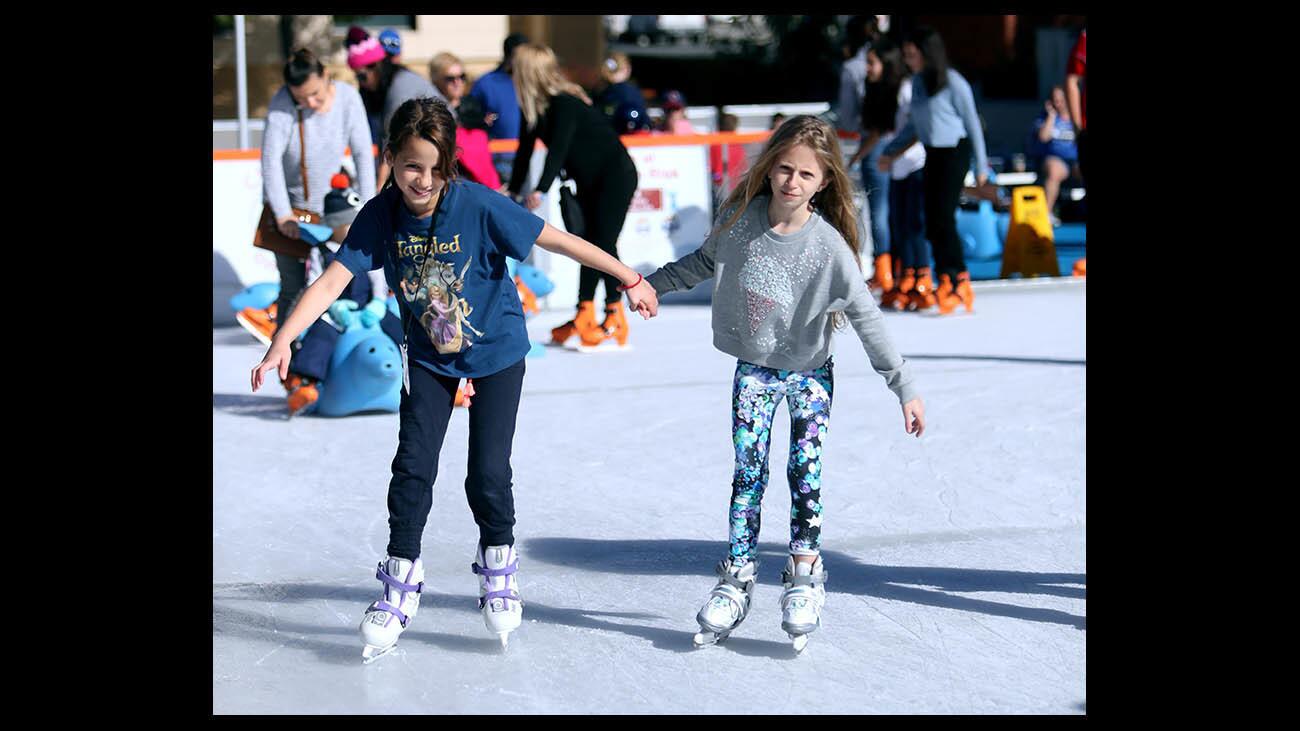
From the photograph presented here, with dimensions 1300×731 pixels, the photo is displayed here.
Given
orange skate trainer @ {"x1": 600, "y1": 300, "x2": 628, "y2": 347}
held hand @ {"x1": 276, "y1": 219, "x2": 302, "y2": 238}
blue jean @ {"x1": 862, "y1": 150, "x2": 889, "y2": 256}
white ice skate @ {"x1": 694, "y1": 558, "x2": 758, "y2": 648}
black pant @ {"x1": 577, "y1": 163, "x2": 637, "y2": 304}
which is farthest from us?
blue jean @ {"x1": 862, "y1": 150, "x2": 889, "y2": 256}

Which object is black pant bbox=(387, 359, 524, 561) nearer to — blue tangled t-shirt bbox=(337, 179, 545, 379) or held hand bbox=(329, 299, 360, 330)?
blue tangled t-shirt bbox=(337, 179, 545, 379)

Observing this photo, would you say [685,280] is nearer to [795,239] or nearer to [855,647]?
[795,239]

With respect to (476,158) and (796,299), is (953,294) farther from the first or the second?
(796,299)

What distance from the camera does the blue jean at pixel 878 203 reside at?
11.0 m

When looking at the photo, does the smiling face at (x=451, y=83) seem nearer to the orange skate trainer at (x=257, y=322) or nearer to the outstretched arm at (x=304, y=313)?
the orange skate trainer at (x=257, y=322)

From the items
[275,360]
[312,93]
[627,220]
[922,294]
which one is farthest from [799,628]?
[627,220]

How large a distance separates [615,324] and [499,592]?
513 centimetres

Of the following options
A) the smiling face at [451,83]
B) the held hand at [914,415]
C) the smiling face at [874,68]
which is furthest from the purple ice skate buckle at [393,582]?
the smiling face at [451,83]

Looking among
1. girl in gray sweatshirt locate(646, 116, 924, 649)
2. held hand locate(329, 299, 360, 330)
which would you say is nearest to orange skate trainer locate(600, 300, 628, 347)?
held hand locate(329, 299, 360, 330)

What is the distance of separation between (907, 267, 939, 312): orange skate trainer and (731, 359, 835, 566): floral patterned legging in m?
6.44

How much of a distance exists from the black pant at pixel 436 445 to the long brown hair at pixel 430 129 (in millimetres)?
532

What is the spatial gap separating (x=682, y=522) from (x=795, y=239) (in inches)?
65.5

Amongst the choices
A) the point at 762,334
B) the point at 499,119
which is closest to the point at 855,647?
the point at 762,334

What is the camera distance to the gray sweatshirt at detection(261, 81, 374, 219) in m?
7.61
